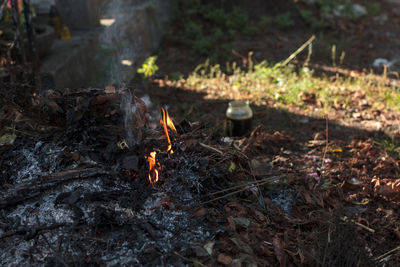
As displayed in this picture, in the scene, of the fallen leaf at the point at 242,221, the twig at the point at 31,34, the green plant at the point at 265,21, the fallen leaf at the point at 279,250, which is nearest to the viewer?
the fallen leaf at the point at 279,250

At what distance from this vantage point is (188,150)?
2.74 metres

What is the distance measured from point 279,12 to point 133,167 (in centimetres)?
658

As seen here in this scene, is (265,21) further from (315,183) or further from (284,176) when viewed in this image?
(284,176)

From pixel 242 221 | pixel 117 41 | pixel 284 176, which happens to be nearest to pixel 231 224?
pixel 242 221

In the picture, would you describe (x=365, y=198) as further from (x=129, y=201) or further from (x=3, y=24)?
(x=3, y=24)

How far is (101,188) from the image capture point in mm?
2410

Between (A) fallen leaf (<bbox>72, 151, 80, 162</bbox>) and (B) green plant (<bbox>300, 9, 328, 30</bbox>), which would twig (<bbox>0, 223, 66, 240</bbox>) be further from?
(B) green plant (<bbox>300, 9, 328, 30</bbox>)

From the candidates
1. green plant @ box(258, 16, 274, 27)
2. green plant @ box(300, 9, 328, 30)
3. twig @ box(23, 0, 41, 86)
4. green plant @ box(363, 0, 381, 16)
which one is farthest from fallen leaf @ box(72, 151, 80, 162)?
green plant @ box(363, 0, 381, 16)

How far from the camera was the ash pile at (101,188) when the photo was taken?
2.02 meters

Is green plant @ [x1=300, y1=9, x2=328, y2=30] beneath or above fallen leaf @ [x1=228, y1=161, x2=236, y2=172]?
above

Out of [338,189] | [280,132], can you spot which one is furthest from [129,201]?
[280,132]

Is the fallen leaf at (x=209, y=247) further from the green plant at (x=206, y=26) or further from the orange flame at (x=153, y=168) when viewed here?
the green plant at (x=206, y=26)

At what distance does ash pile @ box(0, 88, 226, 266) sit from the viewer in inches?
79.4

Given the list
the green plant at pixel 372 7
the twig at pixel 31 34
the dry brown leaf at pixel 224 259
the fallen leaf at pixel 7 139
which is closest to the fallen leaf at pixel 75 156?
the fallen leaf at pixel 7 139
